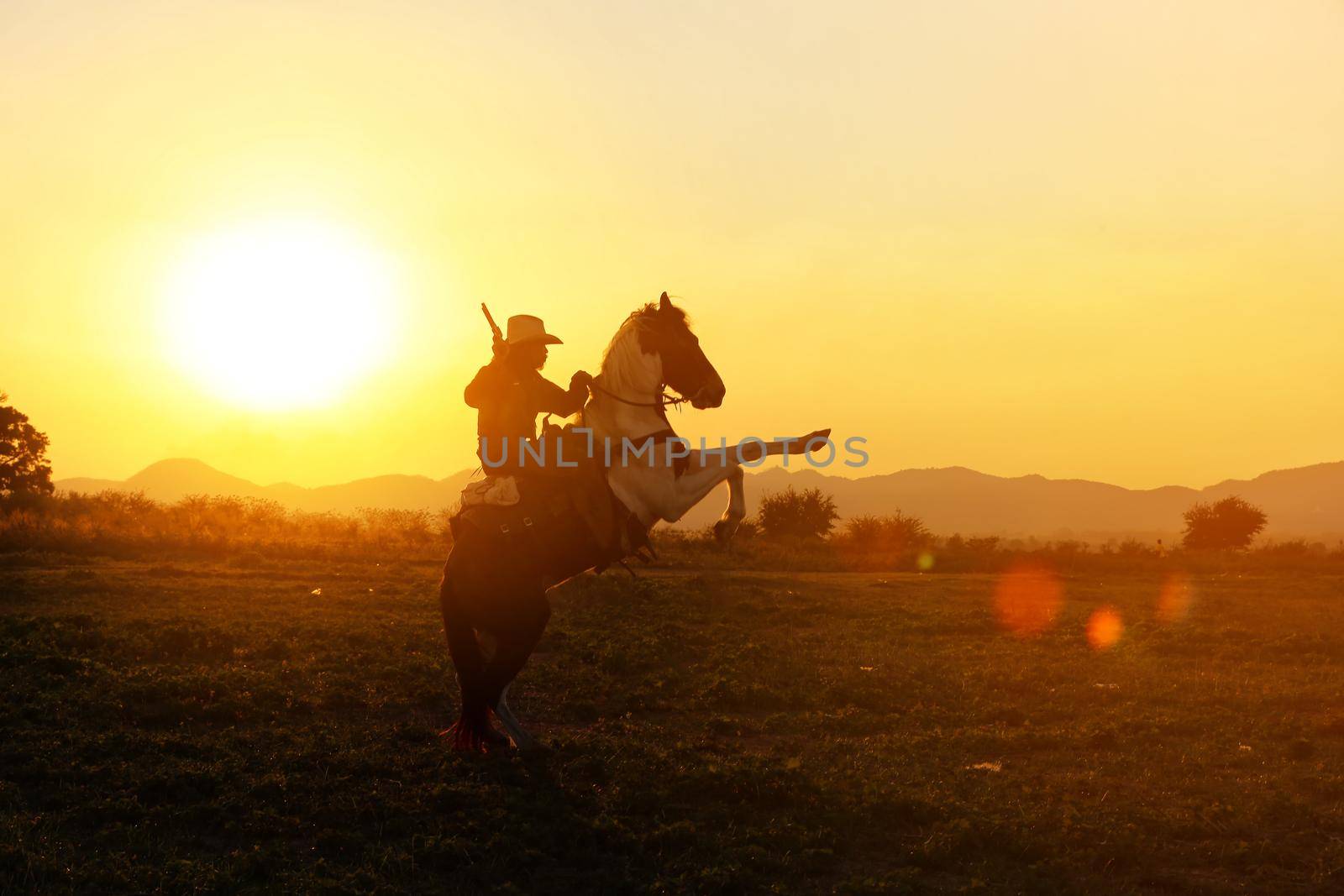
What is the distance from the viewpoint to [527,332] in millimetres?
7609

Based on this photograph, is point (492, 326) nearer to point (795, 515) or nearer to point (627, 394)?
point (627, 394)

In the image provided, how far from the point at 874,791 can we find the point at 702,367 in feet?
10.6

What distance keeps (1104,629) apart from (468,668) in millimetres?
10208

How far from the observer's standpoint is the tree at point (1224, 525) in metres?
45.8

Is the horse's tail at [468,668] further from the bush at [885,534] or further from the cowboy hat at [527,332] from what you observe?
the bush at [885,534]

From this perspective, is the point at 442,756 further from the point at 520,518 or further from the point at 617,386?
the point at 617,386

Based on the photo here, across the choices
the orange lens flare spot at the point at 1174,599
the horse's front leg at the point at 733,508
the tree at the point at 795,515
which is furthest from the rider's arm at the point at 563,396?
the tree at the point at 795,515

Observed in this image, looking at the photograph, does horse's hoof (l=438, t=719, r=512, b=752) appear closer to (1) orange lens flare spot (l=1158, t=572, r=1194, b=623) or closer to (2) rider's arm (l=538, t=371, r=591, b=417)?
(2) rider's arm (l=538, t=371, r=591, b=417)

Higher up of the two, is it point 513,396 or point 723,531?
point 513,396

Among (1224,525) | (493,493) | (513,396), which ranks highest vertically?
(513,396)

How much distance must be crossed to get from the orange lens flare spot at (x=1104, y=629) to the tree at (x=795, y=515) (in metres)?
22.0

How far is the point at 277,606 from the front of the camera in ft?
46.3

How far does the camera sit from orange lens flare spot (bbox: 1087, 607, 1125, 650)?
43.2 feet

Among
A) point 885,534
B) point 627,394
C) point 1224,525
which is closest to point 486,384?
point 627,394
